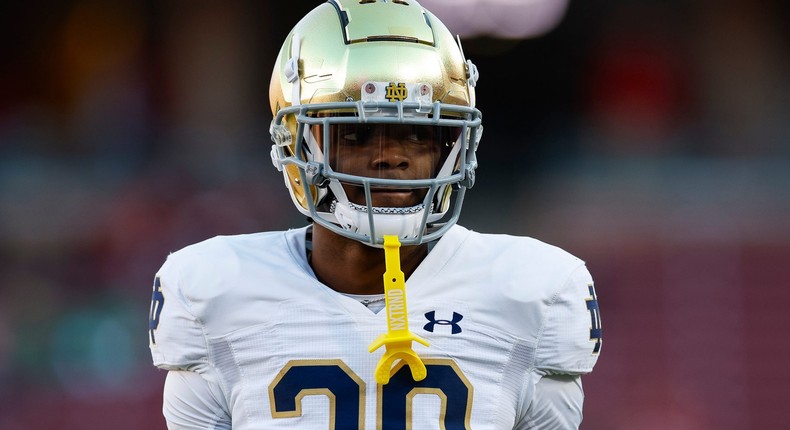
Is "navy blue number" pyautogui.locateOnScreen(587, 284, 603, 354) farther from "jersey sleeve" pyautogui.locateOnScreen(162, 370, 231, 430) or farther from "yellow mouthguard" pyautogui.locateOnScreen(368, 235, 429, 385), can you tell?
"jersey sleeve" pyautogui.locateOnScreen(162, 370, 231, 430)

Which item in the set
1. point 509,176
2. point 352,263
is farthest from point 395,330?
point 509,176

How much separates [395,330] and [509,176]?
3.29 metres

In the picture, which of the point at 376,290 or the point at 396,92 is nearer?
the point at 396,92

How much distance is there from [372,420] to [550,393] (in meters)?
0.29

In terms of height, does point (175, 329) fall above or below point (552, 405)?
above

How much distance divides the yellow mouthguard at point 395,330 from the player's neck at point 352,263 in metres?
0.12

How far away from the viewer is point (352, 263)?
174cm

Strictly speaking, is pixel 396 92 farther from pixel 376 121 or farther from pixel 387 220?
pixel 387 220

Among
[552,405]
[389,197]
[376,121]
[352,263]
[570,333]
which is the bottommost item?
[552,405]

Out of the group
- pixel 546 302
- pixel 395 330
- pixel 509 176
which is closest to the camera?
pixel 395 330

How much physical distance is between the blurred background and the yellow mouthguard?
2590 mm

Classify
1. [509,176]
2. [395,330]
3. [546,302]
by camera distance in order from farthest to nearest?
[509,176]
[546,302]
[395,330]
